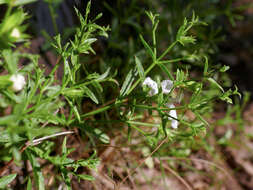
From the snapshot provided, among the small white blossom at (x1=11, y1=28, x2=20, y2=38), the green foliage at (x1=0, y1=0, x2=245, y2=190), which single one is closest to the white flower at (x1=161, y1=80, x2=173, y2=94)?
the green foliage at (x1=0, y1=0, x2=245, y2=190)

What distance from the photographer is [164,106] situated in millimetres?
1116

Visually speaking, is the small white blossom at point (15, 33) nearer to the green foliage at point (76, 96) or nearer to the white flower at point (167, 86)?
the green foliage at point (76, 96)

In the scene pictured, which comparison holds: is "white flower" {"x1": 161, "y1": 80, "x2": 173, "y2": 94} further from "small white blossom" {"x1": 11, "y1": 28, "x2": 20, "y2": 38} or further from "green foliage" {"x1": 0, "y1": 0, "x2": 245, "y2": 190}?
"small white blossom" {"x1": 11, "y1": 28, "x2": 20, "y2": 38}

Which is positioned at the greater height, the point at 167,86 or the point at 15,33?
the point at 15,33

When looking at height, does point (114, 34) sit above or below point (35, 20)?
below

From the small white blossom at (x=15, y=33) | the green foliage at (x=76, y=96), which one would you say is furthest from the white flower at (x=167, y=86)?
the small white blossom at (x=15, y=33)

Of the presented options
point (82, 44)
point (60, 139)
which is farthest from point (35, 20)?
point (82, 44)

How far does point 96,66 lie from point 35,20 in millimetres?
632

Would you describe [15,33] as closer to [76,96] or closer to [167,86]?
[76,96]

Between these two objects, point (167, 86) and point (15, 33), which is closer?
point (15, 33)

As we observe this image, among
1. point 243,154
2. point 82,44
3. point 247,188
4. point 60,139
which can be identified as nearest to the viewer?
point 82,44

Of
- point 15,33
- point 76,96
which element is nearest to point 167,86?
point 76,96

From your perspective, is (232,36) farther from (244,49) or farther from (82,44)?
(82,44)

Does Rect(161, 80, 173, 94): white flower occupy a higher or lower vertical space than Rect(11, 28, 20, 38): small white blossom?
lower
